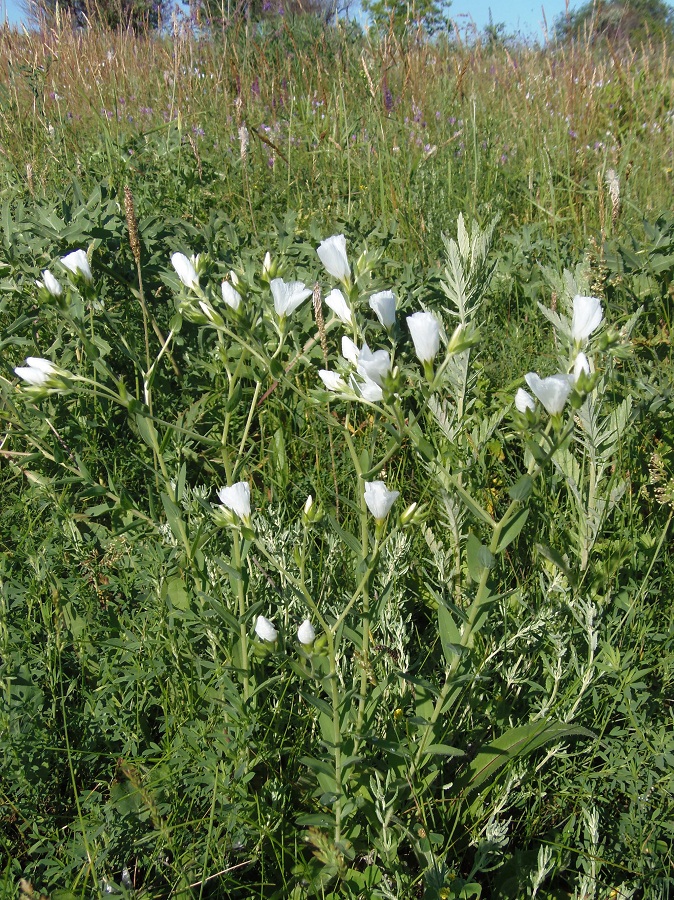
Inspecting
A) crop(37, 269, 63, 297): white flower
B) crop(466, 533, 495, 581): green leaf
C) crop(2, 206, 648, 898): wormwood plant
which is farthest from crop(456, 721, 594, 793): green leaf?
crop(37, 269, 63, 297): white flower

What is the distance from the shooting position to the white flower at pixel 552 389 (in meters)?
0.97

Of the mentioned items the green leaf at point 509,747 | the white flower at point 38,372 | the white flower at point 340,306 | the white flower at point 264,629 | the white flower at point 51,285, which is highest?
the white flower at point 51,285

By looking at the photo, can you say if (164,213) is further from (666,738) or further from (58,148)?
(666,738)

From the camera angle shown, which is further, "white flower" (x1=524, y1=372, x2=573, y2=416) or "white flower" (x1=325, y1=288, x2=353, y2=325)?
"white flower" (x1=325, y1=288, x2=353, y2=325)

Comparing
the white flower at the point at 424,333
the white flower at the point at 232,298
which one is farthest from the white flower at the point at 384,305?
the white flower at the point at 232,298

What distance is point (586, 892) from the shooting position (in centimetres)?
114

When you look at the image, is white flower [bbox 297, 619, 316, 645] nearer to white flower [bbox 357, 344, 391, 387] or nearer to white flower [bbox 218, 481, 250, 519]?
white flower [bbox 218, 481, 250, 519]

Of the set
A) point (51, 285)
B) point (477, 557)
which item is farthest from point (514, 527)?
point (51, 285)

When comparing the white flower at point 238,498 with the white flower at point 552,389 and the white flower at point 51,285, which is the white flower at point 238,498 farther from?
the white flower at point 51,285

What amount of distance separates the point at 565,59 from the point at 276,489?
4.95m

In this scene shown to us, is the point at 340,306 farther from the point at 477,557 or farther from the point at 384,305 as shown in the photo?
the point at 477,557

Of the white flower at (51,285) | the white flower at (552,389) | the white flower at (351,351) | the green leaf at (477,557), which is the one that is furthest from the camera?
the white flower at (51,285)

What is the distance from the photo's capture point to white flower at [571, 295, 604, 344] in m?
1.14

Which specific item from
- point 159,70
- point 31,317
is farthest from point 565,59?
point 31,317
